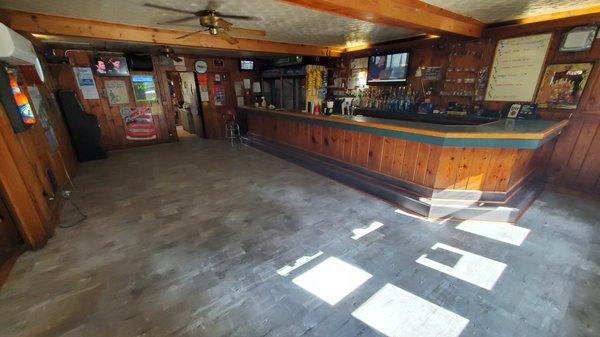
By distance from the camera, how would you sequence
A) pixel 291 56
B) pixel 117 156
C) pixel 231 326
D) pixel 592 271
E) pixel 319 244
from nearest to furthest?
pixel 231 326 → pixel 592 271 → pixel 319 244 → pixel 117 156 → pixel 291 56

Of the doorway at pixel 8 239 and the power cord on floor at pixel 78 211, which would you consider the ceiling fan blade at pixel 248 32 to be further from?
the doorway at pixel 8 239

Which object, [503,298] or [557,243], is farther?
[557,243]

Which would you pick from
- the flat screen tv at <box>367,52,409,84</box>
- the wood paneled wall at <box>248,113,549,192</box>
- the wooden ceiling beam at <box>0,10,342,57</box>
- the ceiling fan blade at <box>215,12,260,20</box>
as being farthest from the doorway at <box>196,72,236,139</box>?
the wood paneled wall at <box>248,113,549,192</box>

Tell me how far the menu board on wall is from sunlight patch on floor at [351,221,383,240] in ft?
11.1

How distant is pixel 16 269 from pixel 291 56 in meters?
6.56

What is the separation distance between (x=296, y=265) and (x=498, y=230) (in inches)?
92.7

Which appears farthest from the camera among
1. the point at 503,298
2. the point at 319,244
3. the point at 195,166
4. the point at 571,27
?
the point at 195,166

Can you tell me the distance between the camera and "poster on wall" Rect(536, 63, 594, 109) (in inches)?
133

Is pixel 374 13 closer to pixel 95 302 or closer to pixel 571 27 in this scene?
pixel 571 27

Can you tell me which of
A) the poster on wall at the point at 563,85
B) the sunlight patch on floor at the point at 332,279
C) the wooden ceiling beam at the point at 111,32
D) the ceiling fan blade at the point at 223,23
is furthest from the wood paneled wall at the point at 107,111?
the poster on wall at the point at 563,85

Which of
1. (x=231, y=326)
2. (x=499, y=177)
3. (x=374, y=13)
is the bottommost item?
(x=231, y=326)

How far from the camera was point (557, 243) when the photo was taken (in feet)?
8.20

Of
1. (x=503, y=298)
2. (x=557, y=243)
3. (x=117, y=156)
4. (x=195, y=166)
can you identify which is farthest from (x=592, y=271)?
(x=117, y=156)

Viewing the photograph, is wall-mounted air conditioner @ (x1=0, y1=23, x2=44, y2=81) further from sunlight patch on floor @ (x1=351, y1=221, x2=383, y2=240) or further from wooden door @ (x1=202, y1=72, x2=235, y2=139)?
wooden door @ (x1=202, y1=72, x2=235, y2=139)
